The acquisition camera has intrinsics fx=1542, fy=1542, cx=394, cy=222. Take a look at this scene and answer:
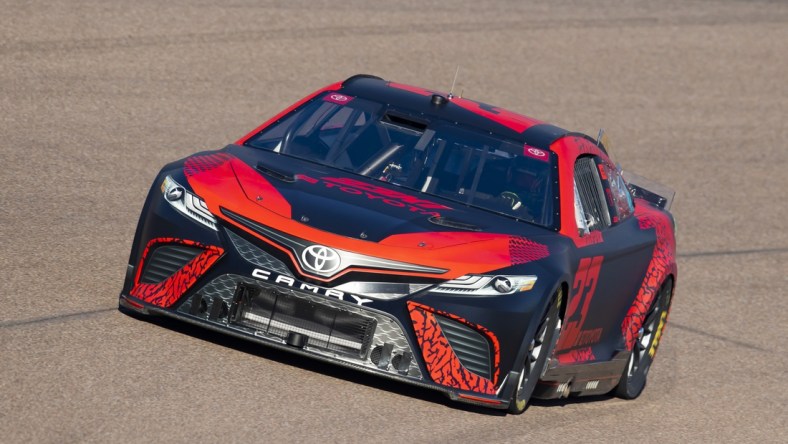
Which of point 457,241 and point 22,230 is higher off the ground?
point 457,241

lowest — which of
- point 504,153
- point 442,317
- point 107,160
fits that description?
point 107,160

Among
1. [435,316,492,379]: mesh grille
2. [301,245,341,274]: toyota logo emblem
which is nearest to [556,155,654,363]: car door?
[435,316,492,379]: mesh grille

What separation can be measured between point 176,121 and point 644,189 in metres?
4.90

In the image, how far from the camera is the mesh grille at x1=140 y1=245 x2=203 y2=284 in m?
7.09

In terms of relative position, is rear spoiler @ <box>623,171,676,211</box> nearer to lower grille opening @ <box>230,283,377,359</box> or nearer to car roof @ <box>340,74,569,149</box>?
car roof @ <box>340,74,569,149</box>

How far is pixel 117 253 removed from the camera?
9.27 meters

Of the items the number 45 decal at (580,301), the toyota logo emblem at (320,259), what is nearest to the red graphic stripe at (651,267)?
the number 45 decal at (580,301)

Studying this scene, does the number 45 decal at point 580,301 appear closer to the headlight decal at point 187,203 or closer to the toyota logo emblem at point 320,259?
the toyota logo emblem at point 320,259

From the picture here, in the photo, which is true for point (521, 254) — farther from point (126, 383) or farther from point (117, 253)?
point (117, 253)

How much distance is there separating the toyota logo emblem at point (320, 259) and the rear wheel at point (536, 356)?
3.37ft

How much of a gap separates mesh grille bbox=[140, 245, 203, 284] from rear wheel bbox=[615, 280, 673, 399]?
3139mm

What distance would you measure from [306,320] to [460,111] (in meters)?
2.10

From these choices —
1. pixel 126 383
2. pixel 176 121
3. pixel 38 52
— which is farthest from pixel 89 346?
pixel 38 52

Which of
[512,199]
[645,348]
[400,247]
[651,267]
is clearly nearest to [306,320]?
[400,247]
